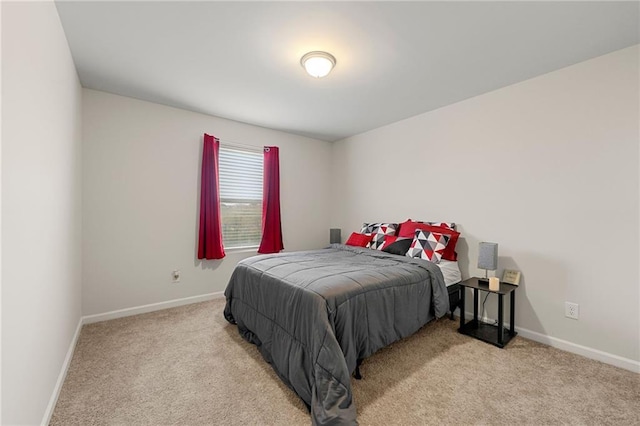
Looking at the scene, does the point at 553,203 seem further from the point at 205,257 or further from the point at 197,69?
the point at 205,257

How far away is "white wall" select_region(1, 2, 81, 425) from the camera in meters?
1.03

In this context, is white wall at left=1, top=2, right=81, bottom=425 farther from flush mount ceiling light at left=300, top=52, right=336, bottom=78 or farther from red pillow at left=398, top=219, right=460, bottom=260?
red pillow at left=398, top=219, right=460, bottom=260

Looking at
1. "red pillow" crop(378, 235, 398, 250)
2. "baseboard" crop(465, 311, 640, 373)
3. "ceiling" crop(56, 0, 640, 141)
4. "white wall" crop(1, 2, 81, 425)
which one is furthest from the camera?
"red pillow" crop(378, 235, 398, 250)

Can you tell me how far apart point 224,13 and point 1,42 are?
1.09 meters

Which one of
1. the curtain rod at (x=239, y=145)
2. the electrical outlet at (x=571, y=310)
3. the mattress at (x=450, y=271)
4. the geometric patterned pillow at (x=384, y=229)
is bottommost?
the electrical outlet at (x=571, y=310)

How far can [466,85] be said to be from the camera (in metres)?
2.55

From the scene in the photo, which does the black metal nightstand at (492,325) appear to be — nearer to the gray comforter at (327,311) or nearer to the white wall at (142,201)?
the gray comforter at (327,311)

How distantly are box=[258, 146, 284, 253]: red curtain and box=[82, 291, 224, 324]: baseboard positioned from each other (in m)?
0.88

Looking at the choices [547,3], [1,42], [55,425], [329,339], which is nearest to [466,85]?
[547,3]

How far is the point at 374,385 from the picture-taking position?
1738mm

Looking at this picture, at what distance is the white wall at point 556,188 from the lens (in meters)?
1.98

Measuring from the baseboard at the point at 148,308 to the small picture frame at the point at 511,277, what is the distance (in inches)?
125

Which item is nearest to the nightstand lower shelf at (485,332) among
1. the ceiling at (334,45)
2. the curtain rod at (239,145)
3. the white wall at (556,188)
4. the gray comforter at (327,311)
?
the white wall at (556,188)

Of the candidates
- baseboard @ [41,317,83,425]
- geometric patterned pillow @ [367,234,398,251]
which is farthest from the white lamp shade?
baseboard @ [41,317,83,425]
